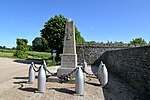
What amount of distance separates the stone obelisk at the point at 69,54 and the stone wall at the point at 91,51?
14.8m

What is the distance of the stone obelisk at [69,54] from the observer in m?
8.91

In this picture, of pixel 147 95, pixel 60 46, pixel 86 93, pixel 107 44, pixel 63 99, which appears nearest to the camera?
pixel 63 99

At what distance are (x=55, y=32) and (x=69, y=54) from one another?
21.1 meters

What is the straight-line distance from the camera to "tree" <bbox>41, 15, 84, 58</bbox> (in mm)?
29172

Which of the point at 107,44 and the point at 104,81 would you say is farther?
the point at 107,44

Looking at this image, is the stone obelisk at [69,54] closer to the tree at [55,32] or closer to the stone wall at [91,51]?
the stone wall at [91,51]

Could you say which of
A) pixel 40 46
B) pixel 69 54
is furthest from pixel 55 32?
pixel 40 46

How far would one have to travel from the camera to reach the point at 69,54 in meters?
9.13

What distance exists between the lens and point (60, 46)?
2889cm

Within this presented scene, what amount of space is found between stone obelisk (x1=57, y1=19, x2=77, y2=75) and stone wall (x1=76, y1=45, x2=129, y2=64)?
1485 cm

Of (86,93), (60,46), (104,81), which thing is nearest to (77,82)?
(86,93)

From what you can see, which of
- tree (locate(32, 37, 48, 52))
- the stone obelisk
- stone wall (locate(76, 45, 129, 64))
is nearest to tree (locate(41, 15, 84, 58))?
stone wall (locate(76, 45, 129, 64))

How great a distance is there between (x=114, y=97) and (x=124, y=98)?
1.04 ft

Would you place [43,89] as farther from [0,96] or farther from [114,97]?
[114,97]
